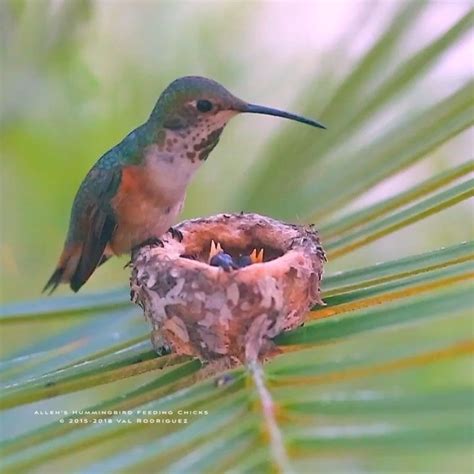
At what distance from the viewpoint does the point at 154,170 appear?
1.63 metres

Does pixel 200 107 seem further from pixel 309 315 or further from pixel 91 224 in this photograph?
pixel 309 315

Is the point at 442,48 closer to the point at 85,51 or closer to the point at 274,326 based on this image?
the point at 274,326

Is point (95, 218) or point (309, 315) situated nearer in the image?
point (309, 315)

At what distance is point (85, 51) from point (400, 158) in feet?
5.14

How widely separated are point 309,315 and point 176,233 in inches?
19.6

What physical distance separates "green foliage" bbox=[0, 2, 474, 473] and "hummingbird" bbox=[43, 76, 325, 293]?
14cm

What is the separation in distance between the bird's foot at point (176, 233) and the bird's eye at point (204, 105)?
0.28 metres

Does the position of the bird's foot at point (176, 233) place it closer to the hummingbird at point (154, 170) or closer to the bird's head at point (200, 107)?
the hummingbird at point (154, 170)

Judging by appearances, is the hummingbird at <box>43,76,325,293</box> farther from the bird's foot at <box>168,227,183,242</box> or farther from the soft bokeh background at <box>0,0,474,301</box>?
the soft bokeh background at <box>0,0,474,301</box>

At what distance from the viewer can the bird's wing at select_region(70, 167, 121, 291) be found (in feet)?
5.47

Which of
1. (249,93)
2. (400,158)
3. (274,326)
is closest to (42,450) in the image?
(274,326)

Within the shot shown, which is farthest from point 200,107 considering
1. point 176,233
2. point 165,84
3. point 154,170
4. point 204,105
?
point 165,84

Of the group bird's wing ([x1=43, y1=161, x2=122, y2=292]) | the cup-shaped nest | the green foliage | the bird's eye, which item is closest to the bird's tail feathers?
bird's wing ([x1=43, y1=161, x2=122, y2=292])

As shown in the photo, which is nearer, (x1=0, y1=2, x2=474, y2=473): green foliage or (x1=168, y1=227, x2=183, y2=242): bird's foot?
(x1=0, y1=2, x2=474, y2=473): green foliage
